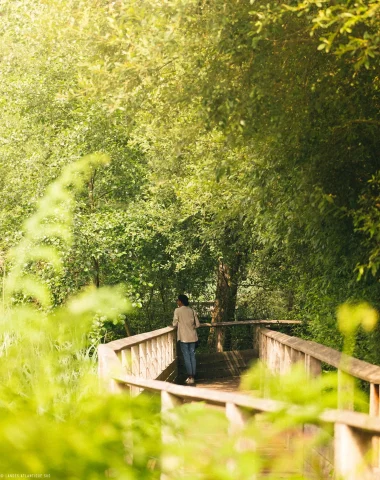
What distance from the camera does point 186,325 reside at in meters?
13.8

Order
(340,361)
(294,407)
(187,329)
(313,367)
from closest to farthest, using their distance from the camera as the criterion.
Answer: (294,407) < (340,361) < (313,367) < (187,329)

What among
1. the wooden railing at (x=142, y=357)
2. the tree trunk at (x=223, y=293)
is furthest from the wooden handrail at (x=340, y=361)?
the tree trunk at (x=223, y=293)

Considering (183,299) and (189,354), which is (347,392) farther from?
(189,354)

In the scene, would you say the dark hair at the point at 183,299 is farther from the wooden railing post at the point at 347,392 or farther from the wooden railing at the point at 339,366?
the wooden railing post at the point at 347,392

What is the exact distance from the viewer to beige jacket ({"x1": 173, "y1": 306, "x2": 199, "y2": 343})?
13805 millimetres

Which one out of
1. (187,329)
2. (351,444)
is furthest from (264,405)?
(187,329)

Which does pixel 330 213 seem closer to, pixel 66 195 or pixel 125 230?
pixel 66 195

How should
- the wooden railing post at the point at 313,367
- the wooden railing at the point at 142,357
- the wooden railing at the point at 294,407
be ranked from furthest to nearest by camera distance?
the wooden railing post at the point at 313,367
the wooden railing at the point at 142,357
the wooden railing at the point at 294,407

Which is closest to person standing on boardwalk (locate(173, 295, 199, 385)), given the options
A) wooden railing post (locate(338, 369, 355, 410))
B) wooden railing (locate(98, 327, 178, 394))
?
wooden railing (locate(98, 327, 178, 394))

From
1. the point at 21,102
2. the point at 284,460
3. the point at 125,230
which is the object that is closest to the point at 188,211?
the point at 125,230

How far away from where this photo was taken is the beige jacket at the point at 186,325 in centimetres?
1380

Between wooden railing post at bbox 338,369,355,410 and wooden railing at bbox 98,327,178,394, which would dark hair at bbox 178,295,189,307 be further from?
wooden railing post at bbox 338,369,355,410

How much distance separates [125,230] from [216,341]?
Result: 23.8 ft

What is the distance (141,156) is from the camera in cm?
2025
